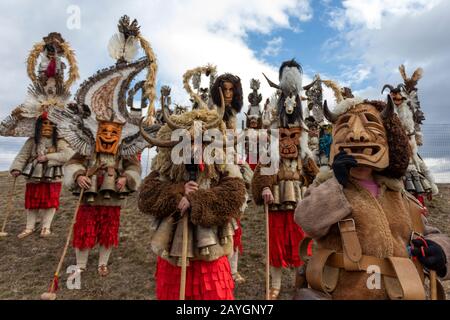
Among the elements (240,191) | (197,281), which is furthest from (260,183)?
(197,281)

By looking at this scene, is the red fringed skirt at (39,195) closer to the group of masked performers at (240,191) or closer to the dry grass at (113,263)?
the dry grass at (113,263)

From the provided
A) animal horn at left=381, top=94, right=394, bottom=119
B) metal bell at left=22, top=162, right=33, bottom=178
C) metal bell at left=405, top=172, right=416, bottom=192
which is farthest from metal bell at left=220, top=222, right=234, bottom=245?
metal bell at left=405, top=172, right=416, bottom=192

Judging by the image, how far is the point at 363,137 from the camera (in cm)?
192

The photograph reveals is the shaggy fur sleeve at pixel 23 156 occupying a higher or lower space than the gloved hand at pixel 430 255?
higher

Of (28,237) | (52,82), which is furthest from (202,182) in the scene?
(28,237)

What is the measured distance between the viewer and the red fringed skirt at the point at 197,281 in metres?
2.28

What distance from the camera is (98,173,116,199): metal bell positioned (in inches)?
151

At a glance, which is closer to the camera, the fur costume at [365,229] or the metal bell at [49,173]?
the fur costume at [365,229]

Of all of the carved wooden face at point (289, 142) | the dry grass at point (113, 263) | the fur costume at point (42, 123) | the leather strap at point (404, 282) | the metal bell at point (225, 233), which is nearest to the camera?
the leather strap at point (404, 282)

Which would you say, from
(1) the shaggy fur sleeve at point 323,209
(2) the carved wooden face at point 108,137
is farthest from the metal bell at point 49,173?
(1) the shaggy fur sleeve at point 323,209

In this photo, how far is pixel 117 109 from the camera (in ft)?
12.5

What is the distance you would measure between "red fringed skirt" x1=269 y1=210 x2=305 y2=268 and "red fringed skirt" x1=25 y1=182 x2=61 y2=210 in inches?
172

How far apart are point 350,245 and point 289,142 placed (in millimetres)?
2091

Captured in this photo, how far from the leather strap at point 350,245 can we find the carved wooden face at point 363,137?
0.41m
